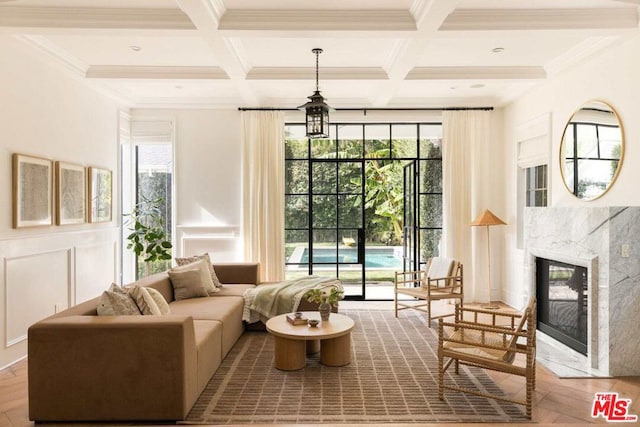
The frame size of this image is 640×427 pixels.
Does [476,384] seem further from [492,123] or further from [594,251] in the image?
[492,123]

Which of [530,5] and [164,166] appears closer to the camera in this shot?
[530,5]

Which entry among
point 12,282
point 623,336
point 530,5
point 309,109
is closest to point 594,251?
point 623,336

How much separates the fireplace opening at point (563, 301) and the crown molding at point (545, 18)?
7.06 ft

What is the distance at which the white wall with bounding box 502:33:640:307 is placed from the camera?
12.5ft

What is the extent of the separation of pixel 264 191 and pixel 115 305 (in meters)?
3.48

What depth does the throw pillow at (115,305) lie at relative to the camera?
3062 millimetres

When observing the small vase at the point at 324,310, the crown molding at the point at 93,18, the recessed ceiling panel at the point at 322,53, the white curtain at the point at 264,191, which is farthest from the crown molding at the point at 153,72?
the small vase at the point at 324,310

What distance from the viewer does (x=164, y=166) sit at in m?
6.66

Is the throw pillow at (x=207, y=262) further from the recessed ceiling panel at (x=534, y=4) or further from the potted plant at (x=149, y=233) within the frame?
the recessed ceiling panel at (x=534, y=4)

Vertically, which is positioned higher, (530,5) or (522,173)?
(530,5)

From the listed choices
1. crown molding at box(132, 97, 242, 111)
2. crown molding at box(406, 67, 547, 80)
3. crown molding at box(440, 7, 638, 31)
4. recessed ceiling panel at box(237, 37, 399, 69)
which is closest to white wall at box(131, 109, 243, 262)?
crown molding at box(132, 97, 242, 111)

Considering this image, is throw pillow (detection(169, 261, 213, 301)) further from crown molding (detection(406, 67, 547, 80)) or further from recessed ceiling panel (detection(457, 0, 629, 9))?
recessed ceiling panel (detection(457, 0, 629, 9))

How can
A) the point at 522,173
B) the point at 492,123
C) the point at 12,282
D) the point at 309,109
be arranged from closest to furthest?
1. the point at 12,282
2. the point at 309,109
3. the point at 522,173
4. the point at 492,123

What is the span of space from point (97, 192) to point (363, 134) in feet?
12.5
